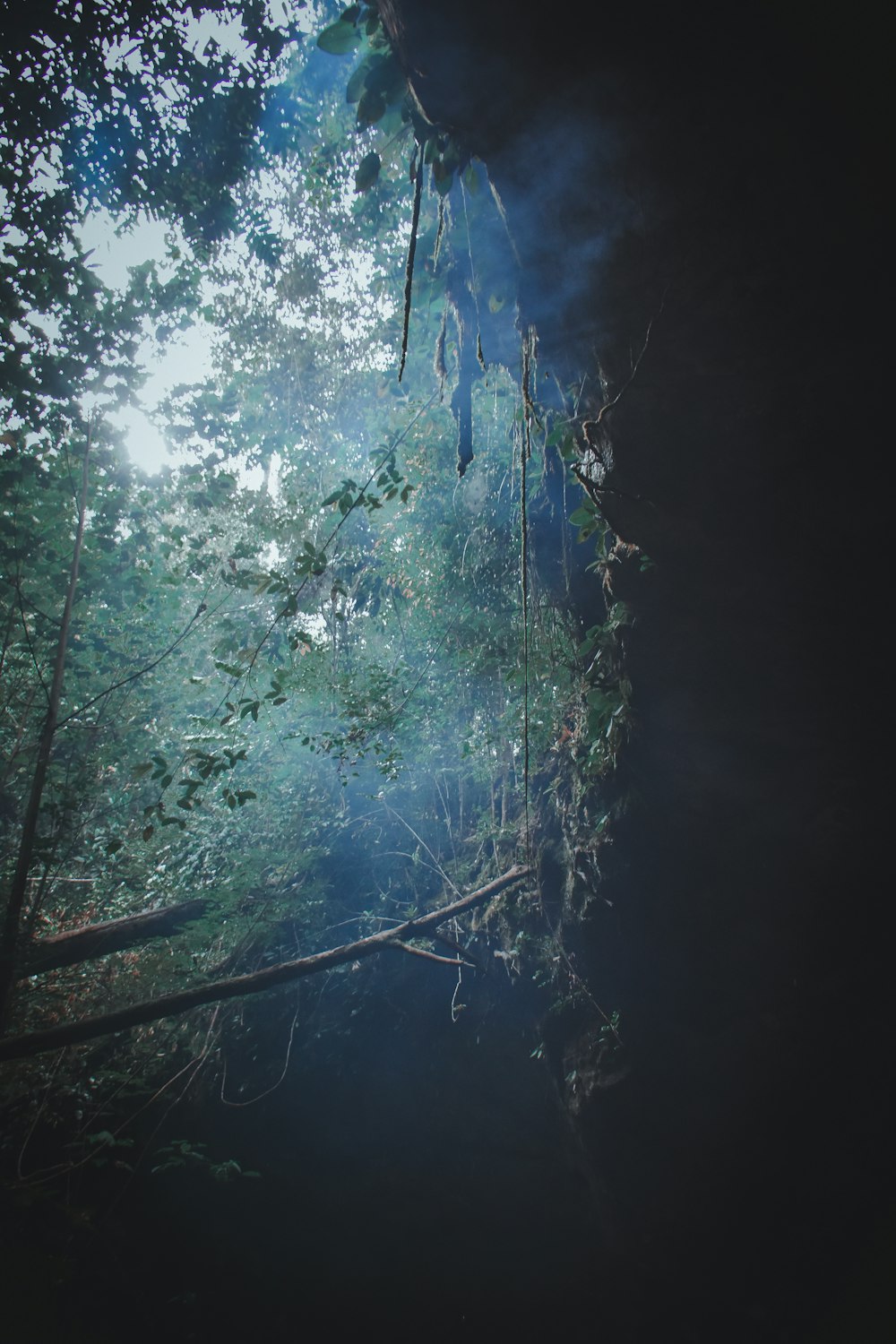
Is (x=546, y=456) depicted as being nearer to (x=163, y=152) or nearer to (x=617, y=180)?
(x=617, y=180)

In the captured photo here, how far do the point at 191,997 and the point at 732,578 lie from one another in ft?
14.5

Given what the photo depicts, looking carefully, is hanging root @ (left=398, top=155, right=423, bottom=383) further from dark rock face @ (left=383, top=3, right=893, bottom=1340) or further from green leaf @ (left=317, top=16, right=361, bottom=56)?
green leaf @ (left=317, top=16, right=361, bottom=56)

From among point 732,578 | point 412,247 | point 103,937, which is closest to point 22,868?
point 103,937

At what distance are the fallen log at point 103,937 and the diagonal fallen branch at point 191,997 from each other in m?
1.26

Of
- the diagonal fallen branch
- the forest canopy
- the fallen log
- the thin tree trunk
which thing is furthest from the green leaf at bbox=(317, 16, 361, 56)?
the fallen log

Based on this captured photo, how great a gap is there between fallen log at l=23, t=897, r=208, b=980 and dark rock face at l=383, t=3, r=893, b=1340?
5.09 metres

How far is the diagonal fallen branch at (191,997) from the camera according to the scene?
302cm

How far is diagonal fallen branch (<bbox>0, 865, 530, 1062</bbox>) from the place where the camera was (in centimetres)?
302

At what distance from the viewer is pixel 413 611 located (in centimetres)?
809

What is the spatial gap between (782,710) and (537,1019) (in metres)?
4.61

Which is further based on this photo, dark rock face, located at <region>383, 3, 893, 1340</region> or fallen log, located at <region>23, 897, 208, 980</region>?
fallen log, located at <region>23, 897, 208, 980</region>

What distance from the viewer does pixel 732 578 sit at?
8.69 feet

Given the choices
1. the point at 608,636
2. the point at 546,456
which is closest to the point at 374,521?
the point at 546,456

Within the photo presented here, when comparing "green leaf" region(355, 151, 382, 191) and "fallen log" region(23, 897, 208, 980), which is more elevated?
"green leaf" region(355, 151, 382, 191)
